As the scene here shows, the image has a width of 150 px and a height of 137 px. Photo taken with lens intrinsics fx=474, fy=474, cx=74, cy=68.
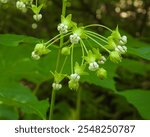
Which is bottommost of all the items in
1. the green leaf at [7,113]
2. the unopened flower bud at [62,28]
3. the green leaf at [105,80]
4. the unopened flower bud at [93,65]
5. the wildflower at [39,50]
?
the green leaf at [7,113]

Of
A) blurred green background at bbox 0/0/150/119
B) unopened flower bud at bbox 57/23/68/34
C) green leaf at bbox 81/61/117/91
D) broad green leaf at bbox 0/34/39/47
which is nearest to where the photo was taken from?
unopened flower bud at bbox 57/23/68/34

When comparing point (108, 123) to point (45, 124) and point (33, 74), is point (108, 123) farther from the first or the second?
point (33, 74)

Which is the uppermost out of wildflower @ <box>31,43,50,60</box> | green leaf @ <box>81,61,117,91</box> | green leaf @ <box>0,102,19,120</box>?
wildflower @ <box>31,43,50,60</box>

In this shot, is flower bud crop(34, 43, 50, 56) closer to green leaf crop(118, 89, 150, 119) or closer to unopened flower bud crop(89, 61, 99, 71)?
unopened flower bud crop(89, 61, 99, 71)

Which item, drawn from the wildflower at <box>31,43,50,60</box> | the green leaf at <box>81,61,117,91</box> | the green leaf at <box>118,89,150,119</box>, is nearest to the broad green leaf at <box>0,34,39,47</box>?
the wildflower at <box>31,43,50,60</box>

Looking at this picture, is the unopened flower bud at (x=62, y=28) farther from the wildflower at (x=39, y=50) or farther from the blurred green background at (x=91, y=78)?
the blurred green background at (x=91, y=78)

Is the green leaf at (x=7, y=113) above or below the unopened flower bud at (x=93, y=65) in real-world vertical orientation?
below

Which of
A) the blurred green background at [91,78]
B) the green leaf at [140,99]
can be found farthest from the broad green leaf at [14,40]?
the green leaf at [140,99]

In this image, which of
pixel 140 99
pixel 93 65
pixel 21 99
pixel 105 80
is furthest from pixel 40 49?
pixel 140 99
